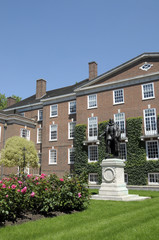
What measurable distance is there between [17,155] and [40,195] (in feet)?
62.4

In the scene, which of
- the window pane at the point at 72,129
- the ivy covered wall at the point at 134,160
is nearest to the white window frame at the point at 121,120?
the ivy covered wall at the point at 134,160

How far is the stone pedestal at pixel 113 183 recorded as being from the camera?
45.2 ft

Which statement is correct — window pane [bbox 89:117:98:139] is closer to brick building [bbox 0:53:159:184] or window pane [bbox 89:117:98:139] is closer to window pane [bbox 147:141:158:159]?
brick building [bbox 0:53:159:184]

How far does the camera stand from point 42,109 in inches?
1489

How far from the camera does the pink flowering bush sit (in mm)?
7582

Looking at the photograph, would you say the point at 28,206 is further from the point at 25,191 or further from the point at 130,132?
the point at 130,132

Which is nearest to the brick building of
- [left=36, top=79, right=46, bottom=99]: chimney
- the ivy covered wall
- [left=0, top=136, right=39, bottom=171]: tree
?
the ivy covered wall

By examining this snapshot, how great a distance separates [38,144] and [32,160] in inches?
329

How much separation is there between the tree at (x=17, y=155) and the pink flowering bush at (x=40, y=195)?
56.6ft

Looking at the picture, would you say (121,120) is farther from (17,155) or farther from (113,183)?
(113,183)

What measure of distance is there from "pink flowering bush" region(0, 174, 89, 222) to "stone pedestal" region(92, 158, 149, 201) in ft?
12.7

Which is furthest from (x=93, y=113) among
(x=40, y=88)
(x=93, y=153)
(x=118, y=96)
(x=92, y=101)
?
(x=40, y=88)

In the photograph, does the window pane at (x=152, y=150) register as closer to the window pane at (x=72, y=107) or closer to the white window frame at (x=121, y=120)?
the white window frame at (x=121, y=120)

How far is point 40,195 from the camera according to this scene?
8820 mm
